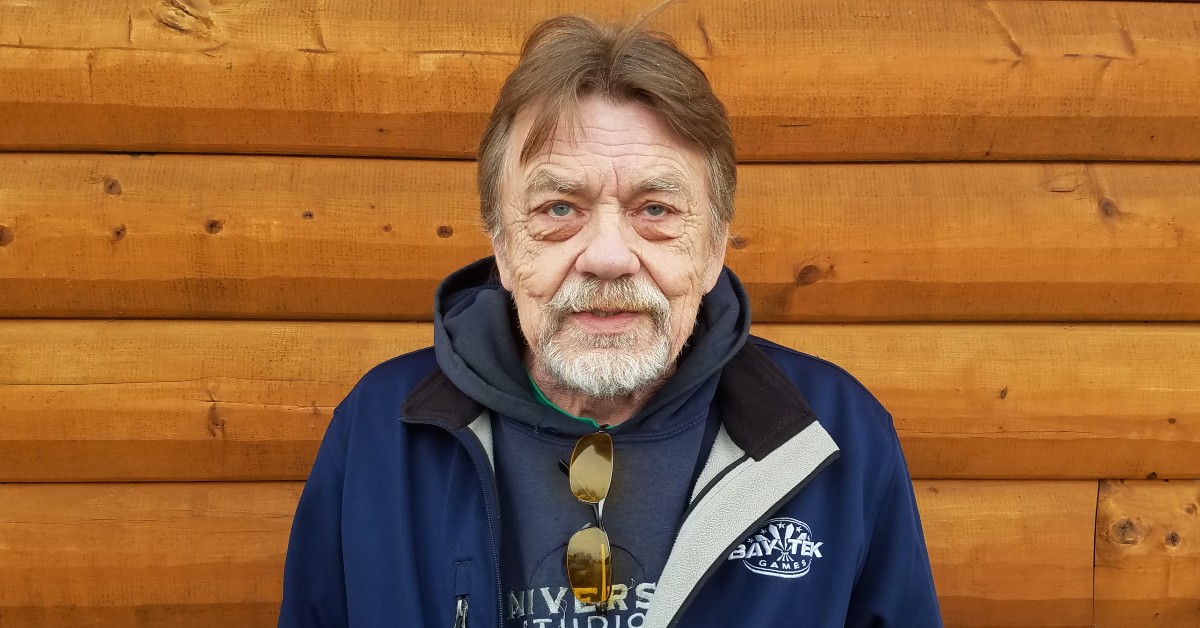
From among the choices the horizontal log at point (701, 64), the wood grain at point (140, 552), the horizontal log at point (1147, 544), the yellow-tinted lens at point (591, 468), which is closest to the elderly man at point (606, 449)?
the yellow-tinted lens at point (591, 468)

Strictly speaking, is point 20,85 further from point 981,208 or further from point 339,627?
point 981,208

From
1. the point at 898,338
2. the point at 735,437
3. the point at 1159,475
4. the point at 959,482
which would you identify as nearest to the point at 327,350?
the point at 735,437

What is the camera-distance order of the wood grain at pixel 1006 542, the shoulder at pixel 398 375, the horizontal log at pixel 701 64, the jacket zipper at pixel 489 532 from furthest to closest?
1. the wood grain at pixel 1006 542
2. the horizontal log at pixel 701 64
3. the shoulder at pixel 398 375
4. the jacket zipper at pixel 489 532

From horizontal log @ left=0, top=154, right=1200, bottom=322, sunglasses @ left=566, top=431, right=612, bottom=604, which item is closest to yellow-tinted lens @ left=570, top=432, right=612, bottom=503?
sunglasses @ left=566, top=431, right=612, bottom=604

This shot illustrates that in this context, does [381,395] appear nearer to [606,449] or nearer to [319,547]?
[319,547]

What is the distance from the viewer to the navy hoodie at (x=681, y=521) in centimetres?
169

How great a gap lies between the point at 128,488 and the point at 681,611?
5.82ft

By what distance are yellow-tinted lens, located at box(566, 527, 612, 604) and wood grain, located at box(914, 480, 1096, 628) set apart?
4.30 feet

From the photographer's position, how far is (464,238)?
2.47 meters

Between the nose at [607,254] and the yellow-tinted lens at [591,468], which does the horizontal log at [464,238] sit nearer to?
the nose at [607,254]

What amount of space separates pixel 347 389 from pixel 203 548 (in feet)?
2.06

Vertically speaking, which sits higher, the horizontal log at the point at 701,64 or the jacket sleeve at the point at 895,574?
the horizontal log at the point at 701,64

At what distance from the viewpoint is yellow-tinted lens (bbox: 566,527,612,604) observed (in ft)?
5.51

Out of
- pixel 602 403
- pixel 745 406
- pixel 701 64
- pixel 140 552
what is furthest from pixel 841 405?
pixel 140 552
